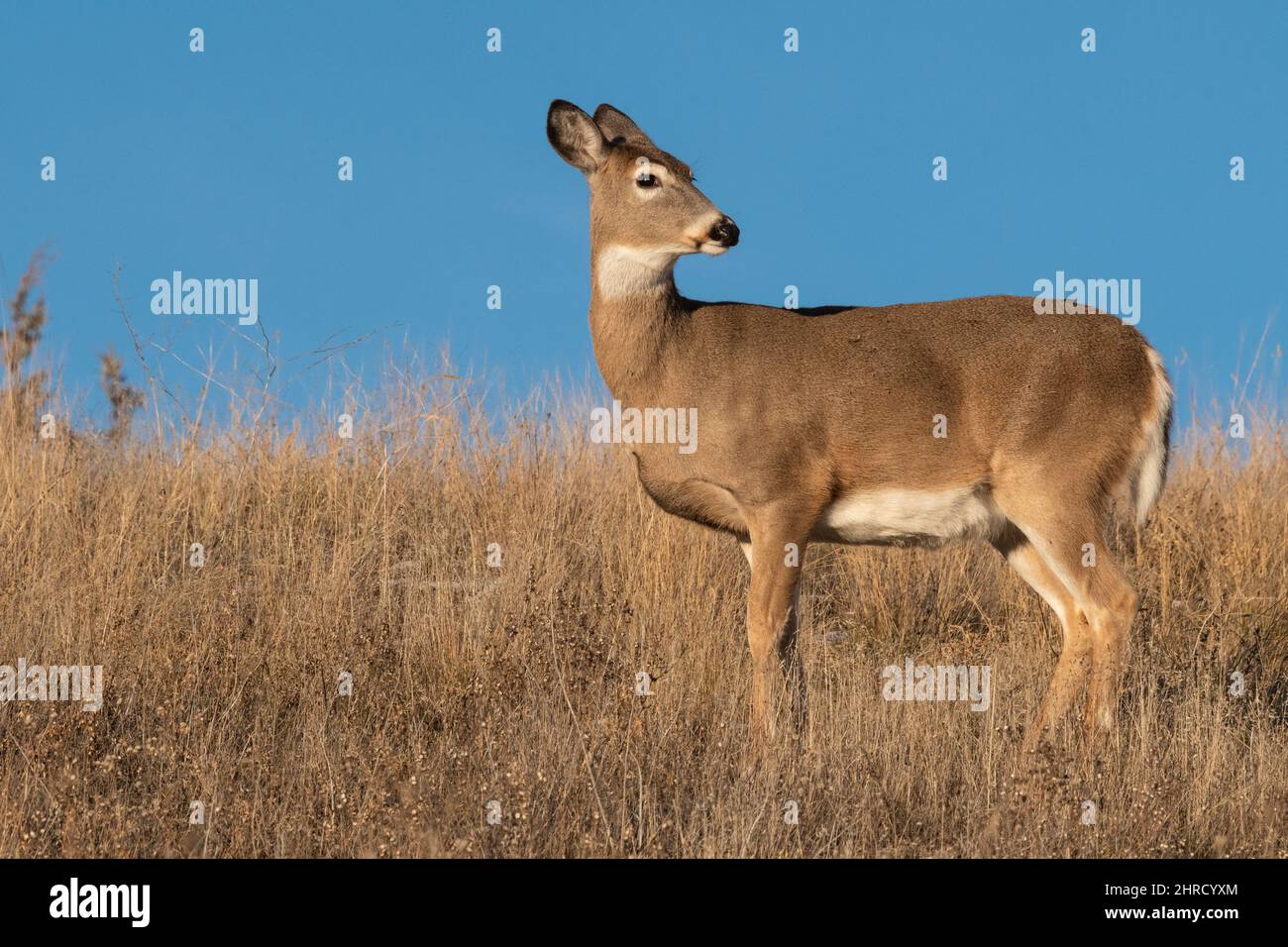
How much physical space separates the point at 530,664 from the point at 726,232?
266 cm

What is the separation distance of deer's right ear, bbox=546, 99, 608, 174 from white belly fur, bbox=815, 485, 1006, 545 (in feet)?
8.06

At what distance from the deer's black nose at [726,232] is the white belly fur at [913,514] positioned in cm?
153

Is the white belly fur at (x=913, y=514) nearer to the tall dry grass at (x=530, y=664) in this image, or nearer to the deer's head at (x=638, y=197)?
the tall dry grass at (x=530, y=664)

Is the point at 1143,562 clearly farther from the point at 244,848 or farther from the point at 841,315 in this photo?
the point at 244,848

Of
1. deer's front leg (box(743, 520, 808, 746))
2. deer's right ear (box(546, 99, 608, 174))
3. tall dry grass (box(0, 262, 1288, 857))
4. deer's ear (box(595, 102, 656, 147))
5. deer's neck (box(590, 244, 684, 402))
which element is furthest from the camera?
deer's ear (box(595, 102, 656, 147))

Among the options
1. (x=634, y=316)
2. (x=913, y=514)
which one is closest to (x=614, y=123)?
(x=634, y=316)

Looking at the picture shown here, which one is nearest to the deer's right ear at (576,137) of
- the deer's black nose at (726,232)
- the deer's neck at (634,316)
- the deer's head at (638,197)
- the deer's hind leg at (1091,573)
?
the deer's head at (638,197)

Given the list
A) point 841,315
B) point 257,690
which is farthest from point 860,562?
point 257,690

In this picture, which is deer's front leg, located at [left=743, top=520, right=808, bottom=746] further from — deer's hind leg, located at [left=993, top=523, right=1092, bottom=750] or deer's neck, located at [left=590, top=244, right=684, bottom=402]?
deer's hind leg, located at [left=993, top=523, right=1092, bottom=750]

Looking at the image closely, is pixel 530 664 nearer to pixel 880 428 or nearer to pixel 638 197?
pixel 880 428

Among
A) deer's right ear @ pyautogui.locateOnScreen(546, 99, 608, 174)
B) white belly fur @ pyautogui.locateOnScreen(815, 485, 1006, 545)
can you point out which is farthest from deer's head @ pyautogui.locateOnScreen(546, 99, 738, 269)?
white belly fur @ pyautogui.locateOnScreen(815, 485, 1006, 545)

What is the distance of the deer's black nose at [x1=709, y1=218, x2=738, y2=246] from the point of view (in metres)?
7.62

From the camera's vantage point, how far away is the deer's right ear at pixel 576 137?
26.9 feet

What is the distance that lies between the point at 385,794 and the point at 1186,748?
407cm
